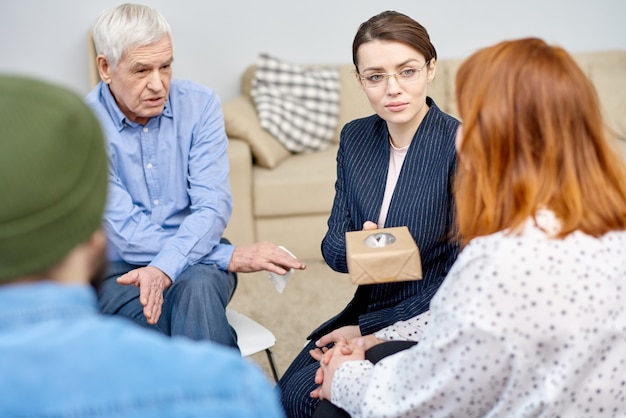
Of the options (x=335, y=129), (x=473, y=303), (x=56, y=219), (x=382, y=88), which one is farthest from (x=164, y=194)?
(x=335, y=129)

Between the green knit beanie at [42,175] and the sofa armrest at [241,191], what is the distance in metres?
2.78

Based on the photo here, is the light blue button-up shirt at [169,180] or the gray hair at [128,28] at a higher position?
the gray hair at [128,28]

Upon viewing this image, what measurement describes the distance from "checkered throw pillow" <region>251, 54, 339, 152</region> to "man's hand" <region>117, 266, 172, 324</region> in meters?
2.00

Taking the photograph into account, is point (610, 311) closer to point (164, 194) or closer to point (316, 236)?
point (164, 194)

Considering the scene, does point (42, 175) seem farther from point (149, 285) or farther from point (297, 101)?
point (297, 101)

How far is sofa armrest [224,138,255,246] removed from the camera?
3691mm

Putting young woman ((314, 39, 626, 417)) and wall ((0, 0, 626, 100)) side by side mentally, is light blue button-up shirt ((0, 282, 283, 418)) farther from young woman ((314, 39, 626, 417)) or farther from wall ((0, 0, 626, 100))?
wall ((0, 0, 626, 100))

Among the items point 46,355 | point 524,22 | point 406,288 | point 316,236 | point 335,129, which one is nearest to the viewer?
point 46,355

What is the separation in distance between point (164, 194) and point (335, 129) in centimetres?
204

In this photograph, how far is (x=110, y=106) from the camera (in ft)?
Answer: 7.41

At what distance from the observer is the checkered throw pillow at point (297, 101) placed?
159 inches

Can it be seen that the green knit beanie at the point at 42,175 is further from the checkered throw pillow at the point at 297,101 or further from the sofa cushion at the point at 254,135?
the checkered throw pillow at the point at 297,101

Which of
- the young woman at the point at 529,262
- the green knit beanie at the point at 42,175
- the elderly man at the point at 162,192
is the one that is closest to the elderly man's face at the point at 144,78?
the elderly man at the point at 162,192

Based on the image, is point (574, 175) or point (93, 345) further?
point (574, 175)
